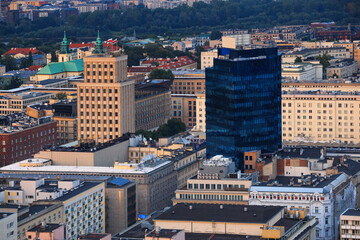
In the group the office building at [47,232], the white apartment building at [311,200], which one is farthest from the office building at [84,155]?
the office building at [47,232]

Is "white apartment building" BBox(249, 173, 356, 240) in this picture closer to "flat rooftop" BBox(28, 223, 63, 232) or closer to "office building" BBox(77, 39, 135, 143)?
"flat rooftop" BBox(28, 223, 63, 232)

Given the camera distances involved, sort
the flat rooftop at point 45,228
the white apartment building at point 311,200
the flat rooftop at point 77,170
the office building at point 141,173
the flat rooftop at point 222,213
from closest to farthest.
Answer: the flat rooftop at point 45,228, the flat rooftop at point 222,213, the white apartment building at point 311,200, the office building at point 141,173, the flat rooftop at point 77,170

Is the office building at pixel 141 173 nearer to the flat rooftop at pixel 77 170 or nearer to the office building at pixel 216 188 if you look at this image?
the flat rooftop at pixel 77 170

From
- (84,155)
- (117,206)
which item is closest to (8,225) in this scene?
(117,206)

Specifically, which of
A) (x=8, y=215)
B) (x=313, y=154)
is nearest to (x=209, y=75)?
(x=313, y=154)

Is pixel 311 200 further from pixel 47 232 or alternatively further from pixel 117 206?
pixel 47 232

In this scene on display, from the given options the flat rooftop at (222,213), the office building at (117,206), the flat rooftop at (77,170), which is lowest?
the office building at (117,206)

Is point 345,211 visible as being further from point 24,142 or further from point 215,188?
point 24,142

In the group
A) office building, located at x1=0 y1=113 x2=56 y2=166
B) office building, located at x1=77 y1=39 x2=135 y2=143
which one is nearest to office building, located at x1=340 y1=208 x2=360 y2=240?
office building, located at x1=77 y1=39 x2=135 y2=143
